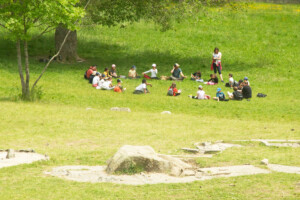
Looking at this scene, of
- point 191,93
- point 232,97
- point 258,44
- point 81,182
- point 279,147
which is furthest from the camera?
point 258,44

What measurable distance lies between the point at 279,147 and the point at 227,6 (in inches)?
845

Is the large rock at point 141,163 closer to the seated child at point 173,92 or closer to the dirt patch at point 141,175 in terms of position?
the dirt patch at point 141,175

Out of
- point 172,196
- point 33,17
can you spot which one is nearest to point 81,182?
point 172,196

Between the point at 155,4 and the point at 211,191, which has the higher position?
the point at 155,4

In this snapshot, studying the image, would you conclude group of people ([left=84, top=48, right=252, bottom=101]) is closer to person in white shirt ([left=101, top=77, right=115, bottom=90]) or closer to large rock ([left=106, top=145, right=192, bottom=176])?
person in white shirt ([left=101, top=77, right=115, bottom=90])

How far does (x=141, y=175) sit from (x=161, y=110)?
10.6 metres

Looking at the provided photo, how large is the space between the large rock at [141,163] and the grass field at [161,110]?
0.74 m

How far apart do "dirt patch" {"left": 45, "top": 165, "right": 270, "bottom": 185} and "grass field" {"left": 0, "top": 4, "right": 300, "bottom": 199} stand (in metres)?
0.31

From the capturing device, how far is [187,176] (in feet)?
30.0

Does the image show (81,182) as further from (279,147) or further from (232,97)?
(232,97)

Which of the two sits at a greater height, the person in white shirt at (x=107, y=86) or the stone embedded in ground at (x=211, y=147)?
the person in white shirt at (x=107, y=86)

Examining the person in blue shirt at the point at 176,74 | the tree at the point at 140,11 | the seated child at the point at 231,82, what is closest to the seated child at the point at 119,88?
the person in blue shirt at the point at 176,74

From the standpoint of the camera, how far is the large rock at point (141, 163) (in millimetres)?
9102

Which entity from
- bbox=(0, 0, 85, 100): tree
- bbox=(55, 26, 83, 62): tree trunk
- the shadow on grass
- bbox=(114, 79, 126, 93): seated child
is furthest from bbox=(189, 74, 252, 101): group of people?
bbox=(55, 26, 83, 62): tree trunk
